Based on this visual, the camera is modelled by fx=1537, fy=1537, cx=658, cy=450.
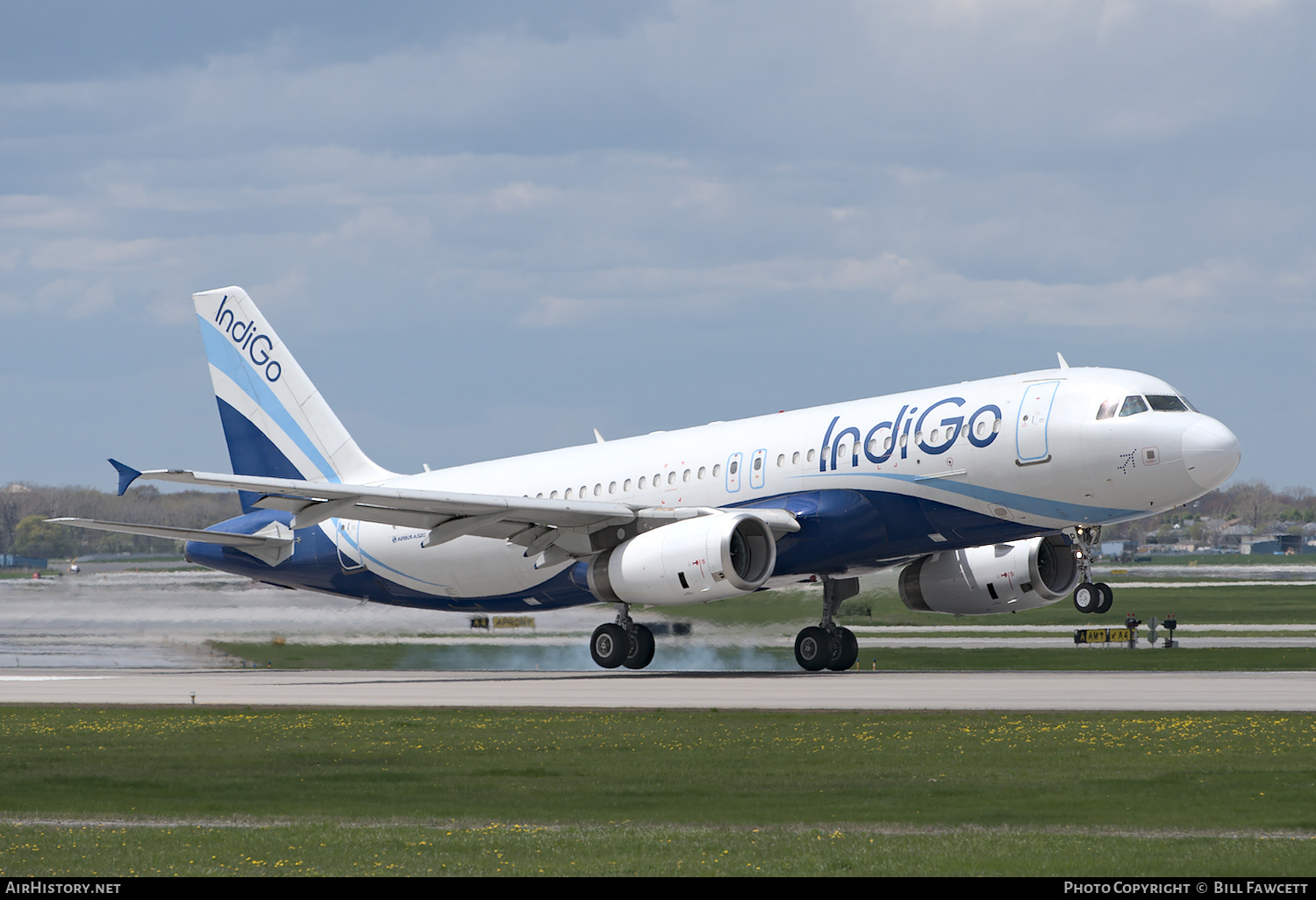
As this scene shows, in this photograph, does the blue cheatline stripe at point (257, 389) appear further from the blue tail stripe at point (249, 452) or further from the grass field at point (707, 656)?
the grass field at point (707, 656)

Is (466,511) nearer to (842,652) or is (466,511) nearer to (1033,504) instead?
(842,652)

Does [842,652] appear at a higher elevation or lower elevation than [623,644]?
lower

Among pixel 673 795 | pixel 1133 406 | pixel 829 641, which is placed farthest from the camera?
pixel 829 641

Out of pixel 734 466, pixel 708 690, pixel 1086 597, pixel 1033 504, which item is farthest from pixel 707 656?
pixel 1086 597

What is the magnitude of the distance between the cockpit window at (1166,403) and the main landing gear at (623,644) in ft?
44.3

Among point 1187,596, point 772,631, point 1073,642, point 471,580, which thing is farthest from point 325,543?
point 1187,596

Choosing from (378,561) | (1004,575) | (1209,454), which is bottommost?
(1004,575)

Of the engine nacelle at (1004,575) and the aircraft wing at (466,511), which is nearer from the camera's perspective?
the aircraft wing at (466,511)

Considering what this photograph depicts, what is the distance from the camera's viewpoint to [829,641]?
36844mm

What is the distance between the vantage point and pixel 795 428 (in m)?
34.4

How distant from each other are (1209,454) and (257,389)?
88.2 ft

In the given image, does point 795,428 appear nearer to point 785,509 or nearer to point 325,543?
point 785,509

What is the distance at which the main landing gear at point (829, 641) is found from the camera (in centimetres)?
3684

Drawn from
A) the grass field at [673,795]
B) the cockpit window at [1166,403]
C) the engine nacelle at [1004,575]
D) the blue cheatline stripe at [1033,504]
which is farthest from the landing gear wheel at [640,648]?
the cockpit window at [1166,403]
